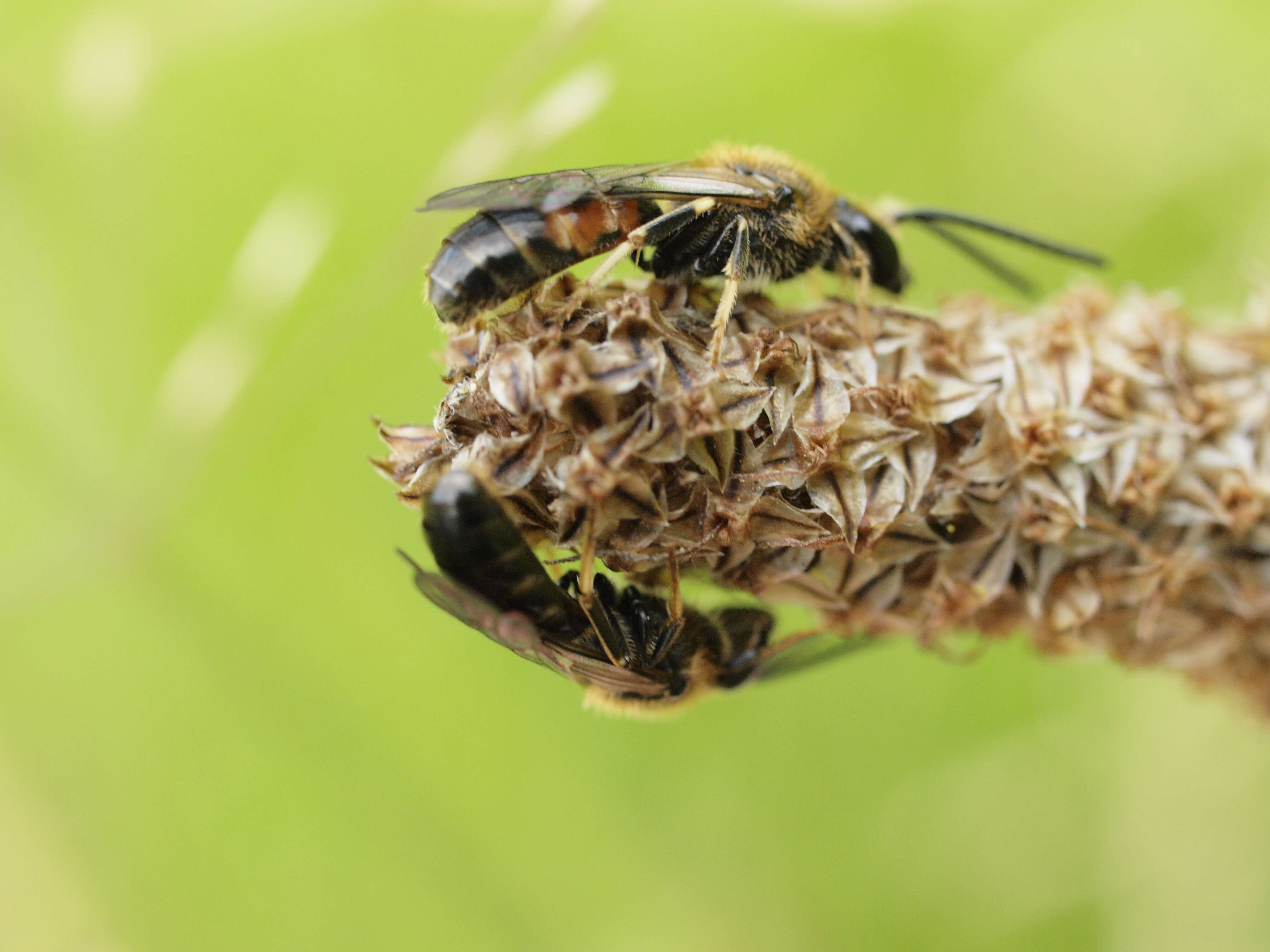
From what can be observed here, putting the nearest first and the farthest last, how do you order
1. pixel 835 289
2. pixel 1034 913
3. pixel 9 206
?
pixel 835 289 < pixel 9 206 < pixel 1034 913

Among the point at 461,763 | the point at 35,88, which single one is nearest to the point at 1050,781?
the point at 461,763

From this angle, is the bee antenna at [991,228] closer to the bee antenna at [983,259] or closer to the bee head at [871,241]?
the bee antenna at [983,259]

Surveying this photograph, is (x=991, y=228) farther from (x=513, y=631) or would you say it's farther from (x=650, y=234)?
(x=513, y=631)

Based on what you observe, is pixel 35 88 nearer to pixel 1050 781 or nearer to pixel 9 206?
pixel 9 206

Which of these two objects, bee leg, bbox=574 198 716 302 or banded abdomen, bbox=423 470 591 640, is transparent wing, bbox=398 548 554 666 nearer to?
banded abdomen, bbox=423 470 591 640

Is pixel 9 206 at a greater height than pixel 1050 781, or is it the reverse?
pixel 9 206

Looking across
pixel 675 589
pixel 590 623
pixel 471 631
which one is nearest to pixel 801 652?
pixel 675 589

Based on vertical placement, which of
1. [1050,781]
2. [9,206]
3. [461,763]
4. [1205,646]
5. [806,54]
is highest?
[9,206]
